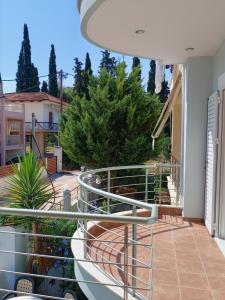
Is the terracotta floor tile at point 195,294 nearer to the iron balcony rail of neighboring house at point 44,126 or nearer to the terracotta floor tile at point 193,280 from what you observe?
the terracotta floor tile at point 193,280

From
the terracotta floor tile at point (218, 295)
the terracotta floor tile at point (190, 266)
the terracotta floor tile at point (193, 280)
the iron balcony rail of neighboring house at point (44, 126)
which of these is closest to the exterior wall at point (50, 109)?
the iron balcony rail of neighboring house at point (44, 126)

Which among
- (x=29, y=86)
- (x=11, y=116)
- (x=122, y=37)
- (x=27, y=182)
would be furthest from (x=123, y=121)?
(x=29, y=86)

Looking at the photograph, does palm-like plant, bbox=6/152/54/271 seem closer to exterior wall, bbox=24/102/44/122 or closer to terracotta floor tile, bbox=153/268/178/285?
terracotta floor tile, bbox=153/268/178/285

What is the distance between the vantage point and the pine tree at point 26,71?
44.5 meters

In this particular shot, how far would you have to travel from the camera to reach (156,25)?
4406 mm

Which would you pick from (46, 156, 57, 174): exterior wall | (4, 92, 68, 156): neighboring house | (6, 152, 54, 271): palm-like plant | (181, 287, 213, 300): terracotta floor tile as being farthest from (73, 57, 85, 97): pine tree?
(181, 287, 213, 300): terracotta floor tile

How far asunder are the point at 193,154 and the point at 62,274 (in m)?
4.43

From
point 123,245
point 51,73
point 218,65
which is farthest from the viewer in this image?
point 51,73

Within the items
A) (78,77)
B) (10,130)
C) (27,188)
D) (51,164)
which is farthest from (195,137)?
(78,77)

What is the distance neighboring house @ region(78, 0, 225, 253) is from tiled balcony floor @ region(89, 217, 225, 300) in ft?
1.67

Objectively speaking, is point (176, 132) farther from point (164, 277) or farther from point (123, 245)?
point (164, 277)

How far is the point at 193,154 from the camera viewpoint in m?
6.60

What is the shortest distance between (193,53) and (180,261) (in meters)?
3.96

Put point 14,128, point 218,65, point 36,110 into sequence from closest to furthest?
point 218,65 < point 14,128 < point 36,110
